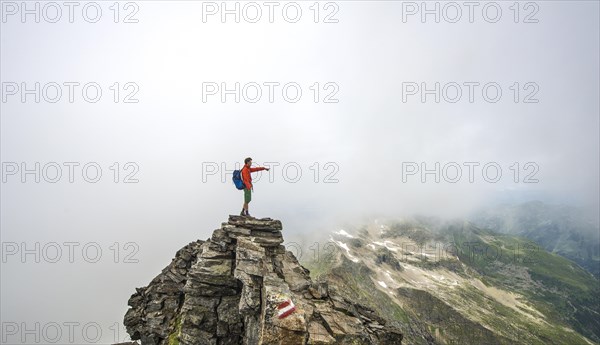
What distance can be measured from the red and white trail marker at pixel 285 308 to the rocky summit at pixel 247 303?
54mm

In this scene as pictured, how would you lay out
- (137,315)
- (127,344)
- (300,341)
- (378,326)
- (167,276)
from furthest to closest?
1. (167,276)
2. (137,315)
3. (127,344)
4. (378,326)
5. (300,341)

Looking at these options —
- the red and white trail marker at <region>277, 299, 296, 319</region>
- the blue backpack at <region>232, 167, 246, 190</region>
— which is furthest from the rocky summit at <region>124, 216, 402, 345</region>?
the blue backpack at <region>232, 167, 246, 190</region>

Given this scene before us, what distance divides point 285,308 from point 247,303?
4.79 meters

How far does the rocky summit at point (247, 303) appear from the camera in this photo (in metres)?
17.1

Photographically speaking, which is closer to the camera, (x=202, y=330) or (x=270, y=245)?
(x=202, y=330)

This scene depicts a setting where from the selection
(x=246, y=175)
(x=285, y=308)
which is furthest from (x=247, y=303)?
(x=246, y=175)

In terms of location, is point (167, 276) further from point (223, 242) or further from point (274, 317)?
point (274, 317)

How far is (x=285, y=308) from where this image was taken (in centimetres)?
Answer: 1638

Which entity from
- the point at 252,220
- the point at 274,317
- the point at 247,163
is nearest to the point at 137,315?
the point at 252,220

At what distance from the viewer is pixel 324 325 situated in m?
18.6

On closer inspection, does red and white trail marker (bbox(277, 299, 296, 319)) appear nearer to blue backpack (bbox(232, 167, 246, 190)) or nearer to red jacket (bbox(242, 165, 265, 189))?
red jacket (bbox(242, 165, 265, 189))

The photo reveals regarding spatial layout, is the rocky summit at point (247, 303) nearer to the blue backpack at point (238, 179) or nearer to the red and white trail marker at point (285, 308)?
the red and white trail marker at point (285, 308)

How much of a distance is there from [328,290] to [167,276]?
843 inches

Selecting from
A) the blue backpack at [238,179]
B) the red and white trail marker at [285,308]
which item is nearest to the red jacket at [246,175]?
the blue backpack at [238,179]
